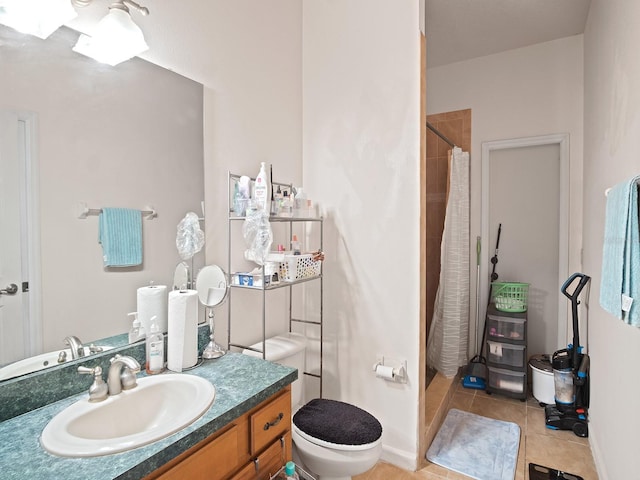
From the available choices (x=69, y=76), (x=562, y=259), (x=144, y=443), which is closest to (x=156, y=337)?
(x=144, y=443)

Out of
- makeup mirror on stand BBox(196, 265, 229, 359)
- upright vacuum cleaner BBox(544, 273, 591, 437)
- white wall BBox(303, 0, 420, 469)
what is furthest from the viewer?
upright vacuum cleaner BBox(544, 273, 591, 437)

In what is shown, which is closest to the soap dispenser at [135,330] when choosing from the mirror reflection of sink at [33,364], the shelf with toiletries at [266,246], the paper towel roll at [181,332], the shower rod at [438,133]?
the paper towel roll at [181,332]

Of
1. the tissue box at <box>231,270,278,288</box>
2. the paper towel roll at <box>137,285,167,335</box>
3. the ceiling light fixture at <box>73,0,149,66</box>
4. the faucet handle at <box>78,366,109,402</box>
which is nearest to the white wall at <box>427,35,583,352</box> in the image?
the tissue box at <box>231,270,278,288</box>

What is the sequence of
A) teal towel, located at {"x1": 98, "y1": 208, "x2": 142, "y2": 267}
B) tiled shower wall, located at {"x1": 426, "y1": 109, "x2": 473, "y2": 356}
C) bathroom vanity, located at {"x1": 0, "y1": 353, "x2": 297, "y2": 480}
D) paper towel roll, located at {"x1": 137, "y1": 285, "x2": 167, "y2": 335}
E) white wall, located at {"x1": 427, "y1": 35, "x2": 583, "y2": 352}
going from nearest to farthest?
bathroom vanity, located at {"x1": 0, "y1": 353, "x2": 297, "y2": 480} < teal towel, located at {"x1": 98, "y1": 208, "x2": 142, "y2": 267} < paper towel roll, located at {"x1": 137, "y1": 285, "x2": 167, "y2": 335} < white wall, located at {"x1": 427, "y1": 35, "x2": 583, "y2": 352} < tiled shower wall, located at {"x1": 426, "y1": 109, "x2": 473, "y2": 356}

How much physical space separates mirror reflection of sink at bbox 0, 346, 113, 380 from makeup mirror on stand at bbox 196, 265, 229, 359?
565 mm

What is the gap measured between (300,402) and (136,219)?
1.31 metres

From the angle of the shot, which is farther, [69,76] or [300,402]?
[300,402]

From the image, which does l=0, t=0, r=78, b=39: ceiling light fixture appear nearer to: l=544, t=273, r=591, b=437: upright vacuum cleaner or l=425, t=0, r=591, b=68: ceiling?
l=425, t=0, r=591, b=68: ceiling


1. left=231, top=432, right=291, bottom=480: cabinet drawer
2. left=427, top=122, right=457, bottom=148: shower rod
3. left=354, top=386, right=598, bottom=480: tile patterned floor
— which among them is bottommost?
left=354, top=386, right=598, bottom=480: tile patterned floor

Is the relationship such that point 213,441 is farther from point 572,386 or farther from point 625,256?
point 572,386

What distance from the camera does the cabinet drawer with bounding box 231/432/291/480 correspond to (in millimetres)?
1200

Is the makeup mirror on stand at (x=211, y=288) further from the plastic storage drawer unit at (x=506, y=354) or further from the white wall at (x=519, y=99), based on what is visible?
the white wall at (x=519, y=99)

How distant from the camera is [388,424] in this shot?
7.00ft

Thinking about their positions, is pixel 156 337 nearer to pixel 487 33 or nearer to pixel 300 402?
pixel 300 402
